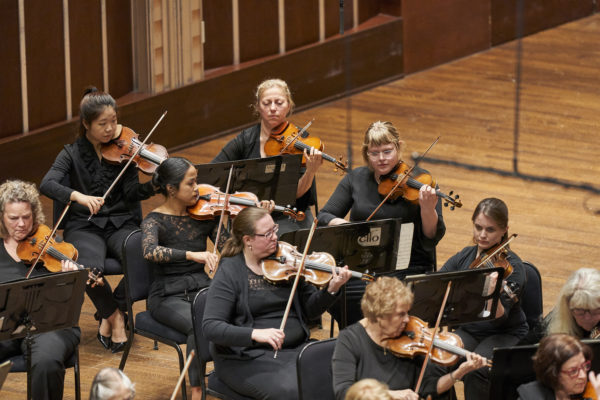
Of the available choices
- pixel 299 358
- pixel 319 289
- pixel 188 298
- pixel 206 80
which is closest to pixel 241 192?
pixel 188 298

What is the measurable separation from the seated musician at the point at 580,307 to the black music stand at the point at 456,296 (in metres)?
0.19

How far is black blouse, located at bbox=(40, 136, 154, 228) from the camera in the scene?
4129mm

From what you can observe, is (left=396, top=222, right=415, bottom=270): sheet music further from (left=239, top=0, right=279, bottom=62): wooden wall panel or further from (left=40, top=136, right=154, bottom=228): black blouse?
(left=239, top=0, right=279, bottom=62): wooden wall panel

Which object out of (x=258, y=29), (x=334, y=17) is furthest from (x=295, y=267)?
(x=334, y=17)

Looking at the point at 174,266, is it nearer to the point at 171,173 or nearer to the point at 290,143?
the point at 171,173

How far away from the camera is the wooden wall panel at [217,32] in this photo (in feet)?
20.9

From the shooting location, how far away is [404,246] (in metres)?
3.69

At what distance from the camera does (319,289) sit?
3328 millimetres

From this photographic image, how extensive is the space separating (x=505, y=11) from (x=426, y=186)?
182 inches

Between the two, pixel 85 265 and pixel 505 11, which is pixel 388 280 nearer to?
pixel 85 265

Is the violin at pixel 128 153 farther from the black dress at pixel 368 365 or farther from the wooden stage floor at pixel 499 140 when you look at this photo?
the black dress at pixel 368 365

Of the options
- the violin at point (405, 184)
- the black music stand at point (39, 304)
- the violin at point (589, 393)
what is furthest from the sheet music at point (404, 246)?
the black music stand at point (39, 304)

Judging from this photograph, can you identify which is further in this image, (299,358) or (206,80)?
(206,80)

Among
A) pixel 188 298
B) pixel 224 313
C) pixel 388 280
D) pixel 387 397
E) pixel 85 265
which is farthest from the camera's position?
pixel 85 265
